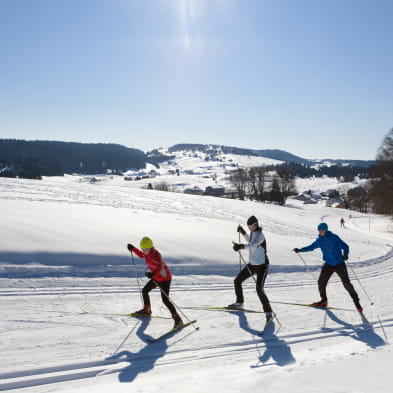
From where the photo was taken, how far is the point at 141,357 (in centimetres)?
467

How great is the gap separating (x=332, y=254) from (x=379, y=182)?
88.0 feet

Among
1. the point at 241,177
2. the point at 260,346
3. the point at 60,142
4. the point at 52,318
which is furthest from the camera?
the point at 60,142

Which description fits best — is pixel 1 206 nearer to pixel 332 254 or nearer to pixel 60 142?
pixel 332 254

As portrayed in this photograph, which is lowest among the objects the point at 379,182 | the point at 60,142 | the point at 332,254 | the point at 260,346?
the point at 260,346

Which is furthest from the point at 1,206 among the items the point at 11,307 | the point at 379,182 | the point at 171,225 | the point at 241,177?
the point at 241,177

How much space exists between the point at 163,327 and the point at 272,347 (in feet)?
6.25

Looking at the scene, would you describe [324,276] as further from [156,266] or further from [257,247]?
[156,266]

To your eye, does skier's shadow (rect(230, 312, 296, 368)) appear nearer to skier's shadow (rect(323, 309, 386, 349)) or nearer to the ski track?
the ski track

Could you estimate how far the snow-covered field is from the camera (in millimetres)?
4004

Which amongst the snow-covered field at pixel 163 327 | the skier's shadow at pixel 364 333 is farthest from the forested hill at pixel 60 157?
the skier's shadow at pixel 364 333

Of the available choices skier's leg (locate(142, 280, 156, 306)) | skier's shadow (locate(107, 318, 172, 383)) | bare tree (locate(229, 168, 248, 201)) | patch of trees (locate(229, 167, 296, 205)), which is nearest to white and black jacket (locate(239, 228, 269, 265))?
skier's leg (locate(142, 280, 156, 306))

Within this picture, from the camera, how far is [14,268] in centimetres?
753

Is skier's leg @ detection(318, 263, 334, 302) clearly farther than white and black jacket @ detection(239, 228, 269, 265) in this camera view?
Yes

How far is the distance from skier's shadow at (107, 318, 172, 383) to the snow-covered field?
1 cm
